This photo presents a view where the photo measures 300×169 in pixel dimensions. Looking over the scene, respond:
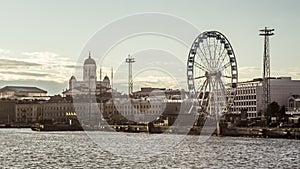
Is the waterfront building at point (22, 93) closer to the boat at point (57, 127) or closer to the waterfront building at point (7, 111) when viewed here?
the waterfront building at point (7, 111)

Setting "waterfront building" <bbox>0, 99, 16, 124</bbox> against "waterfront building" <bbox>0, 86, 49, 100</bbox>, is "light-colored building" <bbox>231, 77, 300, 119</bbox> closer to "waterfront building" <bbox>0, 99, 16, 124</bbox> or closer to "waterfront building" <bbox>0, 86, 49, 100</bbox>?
"waterfront building" <bbox>0, 99, 16, 124</bbox>

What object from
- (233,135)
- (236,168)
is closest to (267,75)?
(233,135)

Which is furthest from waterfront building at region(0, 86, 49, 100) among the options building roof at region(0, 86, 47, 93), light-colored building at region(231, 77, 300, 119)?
light-colored building at region(231, 77, 300, 119)

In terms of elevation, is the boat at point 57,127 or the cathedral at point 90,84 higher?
the cathedral at point 90,84

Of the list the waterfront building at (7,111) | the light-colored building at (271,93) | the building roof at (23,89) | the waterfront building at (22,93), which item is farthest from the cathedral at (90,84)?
the light-colored building at (271,93)

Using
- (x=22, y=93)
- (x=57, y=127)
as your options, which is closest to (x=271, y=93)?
(x=57, y=127)

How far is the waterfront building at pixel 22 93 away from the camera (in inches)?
7397

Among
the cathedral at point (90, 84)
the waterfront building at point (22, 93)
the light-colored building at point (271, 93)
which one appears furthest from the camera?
the waterfront building at point (22, 93)

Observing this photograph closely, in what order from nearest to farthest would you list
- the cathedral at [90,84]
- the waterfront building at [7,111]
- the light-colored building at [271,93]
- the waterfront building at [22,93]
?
the light-colored building at [271,93] → the cathedral at [90,84] → the waterfront building at [7,111] → the waterfront building at [22,93]

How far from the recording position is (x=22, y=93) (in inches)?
7520

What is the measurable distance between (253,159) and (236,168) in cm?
557

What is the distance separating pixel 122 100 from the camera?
13362 cm

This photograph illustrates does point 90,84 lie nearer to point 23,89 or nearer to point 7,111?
point 7,111

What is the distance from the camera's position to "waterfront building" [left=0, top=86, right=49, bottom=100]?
187875 mm
